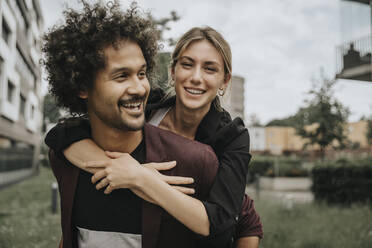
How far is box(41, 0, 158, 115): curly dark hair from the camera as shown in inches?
84.7

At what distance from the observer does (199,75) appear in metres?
2.73

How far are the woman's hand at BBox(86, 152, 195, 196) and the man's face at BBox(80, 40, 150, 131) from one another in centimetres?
19

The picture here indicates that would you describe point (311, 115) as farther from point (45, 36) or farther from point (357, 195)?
point (45, 36)

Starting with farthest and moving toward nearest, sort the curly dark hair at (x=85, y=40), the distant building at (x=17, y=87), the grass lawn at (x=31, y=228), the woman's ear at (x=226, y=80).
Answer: the distant building at (x=17, y=87), the grass lawn at (x=31, y=228), the woman's ear at (x=226, y=80), the curly dark hair at (x=85, y=40)

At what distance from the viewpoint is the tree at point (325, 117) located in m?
17.2

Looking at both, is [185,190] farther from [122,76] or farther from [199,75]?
[199,75]

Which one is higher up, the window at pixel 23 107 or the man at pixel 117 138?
the window at pixel 23 107

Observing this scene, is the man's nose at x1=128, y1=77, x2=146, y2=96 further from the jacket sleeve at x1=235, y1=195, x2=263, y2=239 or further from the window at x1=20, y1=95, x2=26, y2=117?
the window at x1=20, y1=95, x2=26, y2=117

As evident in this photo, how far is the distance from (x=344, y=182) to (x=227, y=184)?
996 cm

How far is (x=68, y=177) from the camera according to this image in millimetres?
2285

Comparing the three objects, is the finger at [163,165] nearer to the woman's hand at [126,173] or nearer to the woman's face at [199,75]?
the woman's hand at [126,173]

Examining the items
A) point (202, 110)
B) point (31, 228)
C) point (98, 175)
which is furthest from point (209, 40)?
point (31, 228)

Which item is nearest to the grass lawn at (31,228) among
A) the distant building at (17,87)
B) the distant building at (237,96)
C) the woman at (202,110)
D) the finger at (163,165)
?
the distant building at (237,96)

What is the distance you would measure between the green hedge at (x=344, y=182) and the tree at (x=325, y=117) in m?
5.51
